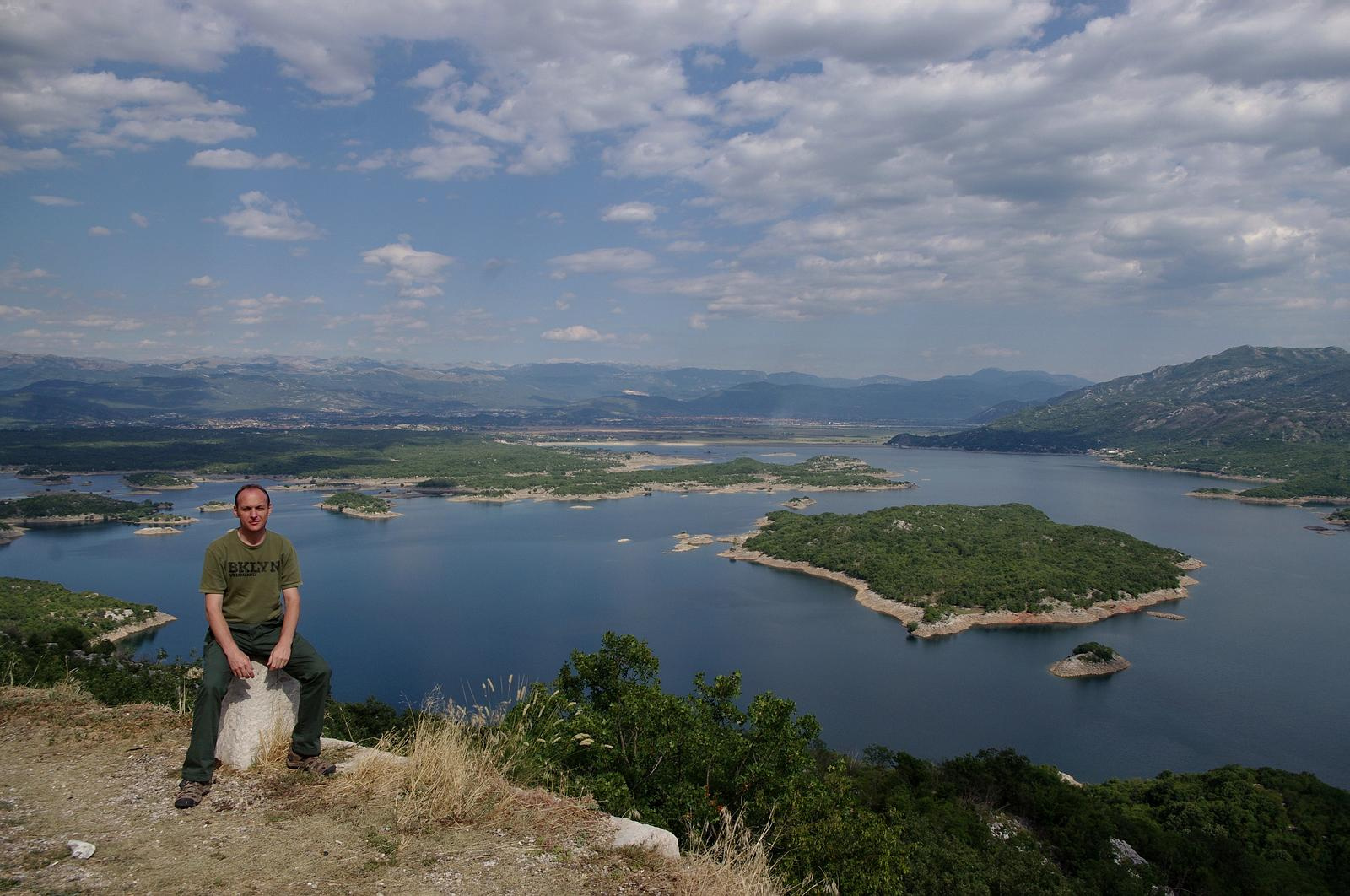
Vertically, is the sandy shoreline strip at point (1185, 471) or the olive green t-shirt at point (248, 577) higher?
the olive green t-shirt at point (248, 577)

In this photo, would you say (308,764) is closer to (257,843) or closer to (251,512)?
(257,843)

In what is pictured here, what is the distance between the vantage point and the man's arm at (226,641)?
464 cm

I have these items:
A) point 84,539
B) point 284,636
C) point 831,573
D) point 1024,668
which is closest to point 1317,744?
point 1024,668

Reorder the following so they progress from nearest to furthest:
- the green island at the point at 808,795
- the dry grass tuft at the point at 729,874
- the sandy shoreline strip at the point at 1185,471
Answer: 1. the dry grass tuft at the point at 729,874
2. the green island at the point at 808,795
3. the sandy shoreline strip at the point at 1185,471

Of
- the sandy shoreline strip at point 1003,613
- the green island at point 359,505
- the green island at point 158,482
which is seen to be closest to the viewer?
the sandy shoreline strip at point 1003,613

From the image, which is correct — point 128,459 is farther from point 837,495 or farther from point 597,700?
point 597,700

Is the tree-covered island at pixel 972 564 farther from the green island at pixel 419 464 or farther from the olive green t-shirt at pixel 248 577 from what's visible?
the olive green t-shirt at pixel 248 577

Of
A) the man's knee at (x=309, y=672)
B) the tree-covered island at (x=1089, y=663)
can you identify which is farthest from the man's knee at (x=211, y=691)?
the tree-covered island at (x=1089, y=663)

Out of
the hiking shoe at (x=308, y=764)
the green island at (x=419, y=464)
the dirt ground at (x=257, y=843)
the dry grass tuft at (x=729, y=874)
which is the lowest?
the green island at (x=419, y=464)

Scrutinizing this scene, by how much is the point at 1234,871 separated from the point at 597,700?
16.9m

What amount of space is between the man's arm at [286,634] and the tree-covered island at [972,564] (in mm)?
40815

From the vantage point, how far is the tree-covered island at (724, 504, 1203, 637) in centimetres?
4528

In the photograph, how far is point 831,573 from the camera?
54031mm

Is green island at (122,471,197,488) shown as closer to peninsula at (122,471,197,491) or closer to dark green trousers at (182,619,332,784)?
peninsula at (122,471,197,491)
